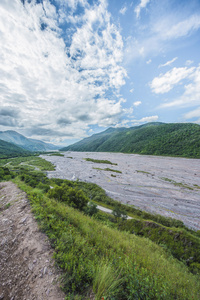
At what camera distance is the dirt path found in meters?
3.18

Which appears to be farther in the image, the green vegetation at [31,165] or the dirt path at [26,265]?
the green vegetation at [31,165]

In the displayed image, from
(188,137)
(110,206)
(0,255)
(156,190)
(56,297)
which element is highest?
(188,137)

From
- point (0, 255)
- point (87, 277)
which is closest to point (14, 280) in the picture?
point (0, 255)

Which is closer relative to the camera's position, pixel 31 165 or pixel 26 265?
pixel 26 265

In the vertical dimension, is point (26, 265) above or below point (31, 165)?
above

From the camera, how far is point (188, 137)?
5984 inches

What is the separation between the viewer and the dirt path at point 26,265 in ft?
10.4

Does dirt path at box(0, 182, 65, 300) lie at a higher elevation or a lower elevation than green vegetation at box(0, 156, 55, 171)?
higher

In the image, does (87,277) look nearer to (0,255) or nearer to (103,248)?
(103,248)

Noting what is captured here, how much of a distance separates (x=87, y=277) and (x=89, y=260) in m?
0.48

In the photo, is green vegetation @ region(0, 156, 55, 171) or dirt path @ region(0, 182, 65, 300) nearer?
dirt path @ region(0, 182, 65, 300)

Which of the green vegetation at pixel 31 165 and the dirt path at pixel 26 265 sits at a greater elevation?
the dirt path at pixel 26 265

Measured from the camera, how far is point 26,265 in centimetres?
396

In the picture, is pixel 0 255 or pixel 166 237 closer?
pixel 0 255
